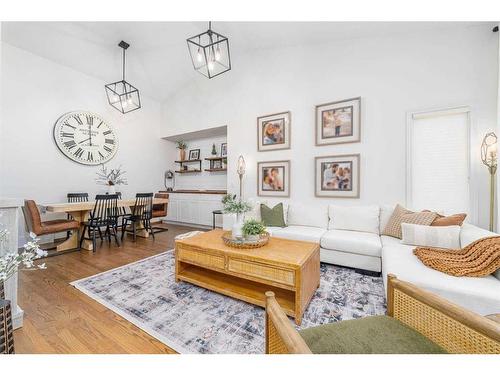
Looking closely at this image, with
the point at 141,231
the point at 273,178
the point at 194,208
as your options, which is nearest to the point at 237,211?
the point at 273,178

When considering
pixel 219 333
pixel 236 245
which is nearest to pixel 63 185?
pixel 236 245

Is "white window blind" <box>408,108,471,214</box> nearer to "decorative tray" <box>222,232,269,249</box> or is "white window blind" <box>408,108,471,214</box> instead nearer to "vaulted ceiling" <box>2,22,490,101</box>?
"vaulted ceiling" <box>2,22,490,101</box>

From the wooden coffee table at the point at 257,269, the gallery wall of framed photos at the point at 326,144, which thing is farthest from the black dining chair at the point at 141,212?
the gallery wall of framed photos at the point at 326,144

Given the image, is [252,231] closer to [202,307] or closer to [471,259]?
[202,307]

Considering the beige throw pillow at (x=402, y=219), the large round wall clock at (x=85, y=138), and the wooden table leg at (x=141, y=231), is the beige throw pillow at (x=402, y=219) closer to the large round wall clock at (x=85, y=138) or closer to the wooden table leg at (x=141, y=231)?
the wooden table leg at (x=141, y=231)

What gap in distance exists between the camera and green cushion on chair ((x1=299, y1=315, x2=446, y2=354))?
0.82 metres

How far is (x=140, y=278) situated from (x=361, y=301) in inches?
89.4

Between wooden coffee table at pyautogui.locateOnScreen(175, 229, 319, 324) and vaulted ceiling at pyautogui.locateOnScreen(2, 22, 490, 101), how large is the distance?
3285 millimetres

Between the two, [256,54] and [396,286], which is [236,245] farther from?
[256,54]

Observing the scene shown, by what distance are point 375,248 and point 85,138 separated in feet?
17.8

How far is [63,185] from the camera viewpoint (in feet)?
13.3

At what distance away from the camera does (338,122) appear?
3.41 m

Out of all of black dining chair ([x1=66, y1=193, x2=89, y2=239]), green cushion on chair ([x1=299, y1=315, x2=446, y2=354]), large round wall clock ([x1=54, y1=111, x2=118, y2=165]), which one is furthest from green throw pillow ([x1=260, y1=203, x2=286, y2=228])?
large round wall clock ([x1=54, y1=111, x2=118, y2=165])
